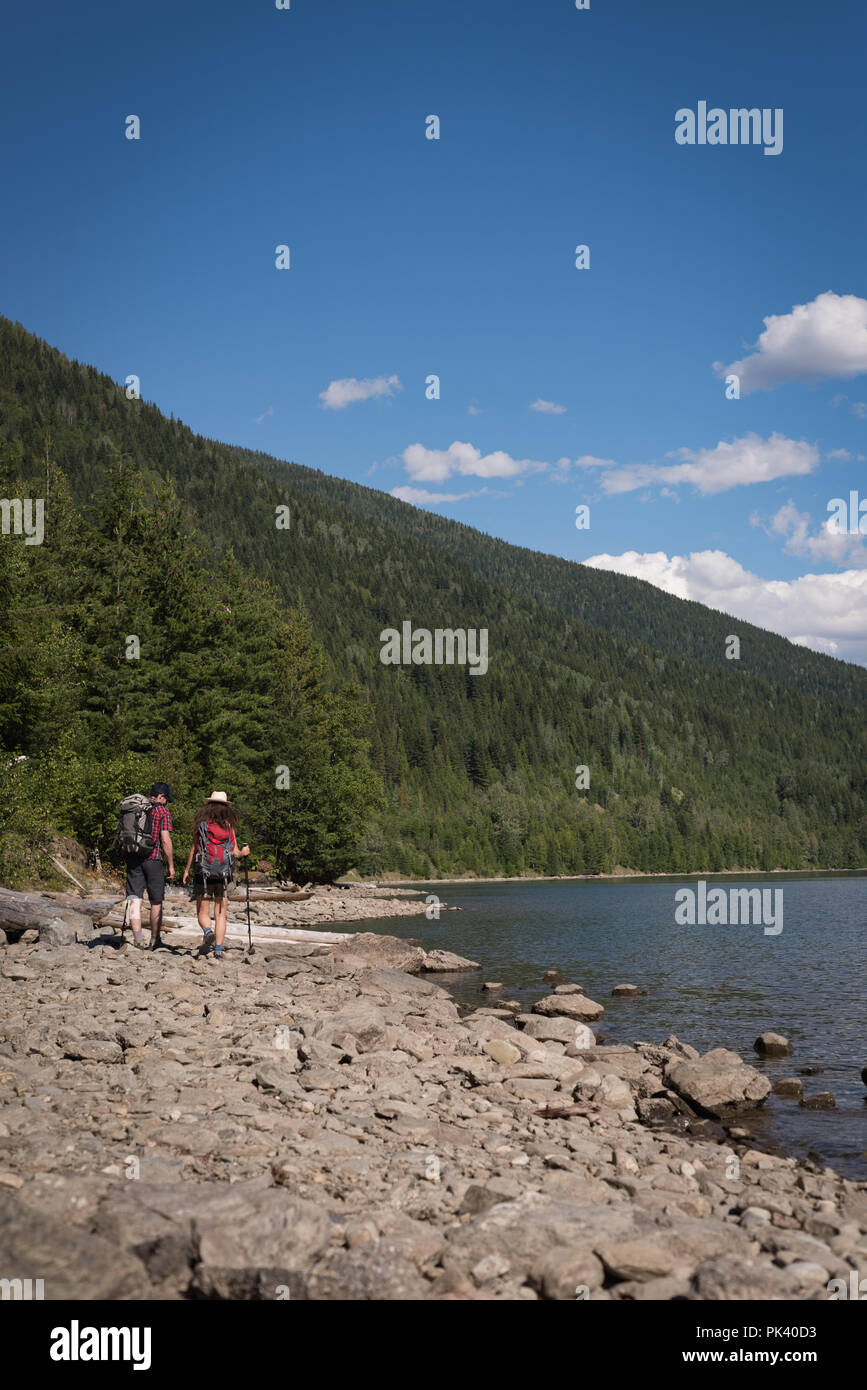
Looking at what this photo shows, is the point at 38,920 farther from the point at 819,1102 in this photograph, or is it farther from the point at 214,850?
the point at 819,1102

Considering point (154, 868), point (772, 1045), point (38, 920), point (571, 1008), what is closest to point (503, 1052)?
point (571, 1008)

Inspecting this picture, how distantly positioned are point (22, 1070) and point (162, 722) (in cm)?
3468

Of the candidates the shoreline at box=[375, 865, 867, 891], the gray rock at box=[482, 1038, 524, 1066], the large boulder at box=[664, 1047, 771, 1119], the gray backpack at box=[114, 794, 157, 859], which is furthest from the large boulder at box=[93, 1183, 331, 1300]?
the shoreline at box=[375, 865, 867, 891]

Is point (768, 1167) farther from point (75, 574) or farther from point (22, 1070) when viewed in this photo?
point (75, 574)

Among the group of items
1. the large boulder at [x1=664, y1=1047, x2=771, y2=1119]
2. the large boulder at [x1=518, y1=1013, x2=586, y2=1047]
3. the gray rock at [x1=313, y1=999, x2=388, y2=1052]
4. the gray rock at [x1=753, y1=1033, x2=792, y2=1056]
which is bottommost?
the gray rock at [x1=753, y1=1033, x2=792, y2=1056]

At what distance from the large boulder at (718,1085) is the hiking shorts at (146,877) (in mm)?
10072

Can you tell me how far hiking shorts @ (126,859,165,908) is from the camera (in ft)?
58.7

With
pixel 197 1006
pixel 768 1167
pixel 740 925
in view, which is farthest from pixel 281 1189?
pixel 740 925

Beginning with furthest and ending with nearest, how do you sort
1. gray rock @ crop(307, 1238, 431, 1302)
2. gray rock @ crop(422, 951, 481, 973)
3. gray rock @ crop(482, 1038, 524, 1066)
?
gray rock @ crop(422, 951, 481, 973)
gray rock @ crop(482, 1038, 524, 1066)
gray rock @ crop(307, 1238, 431, 1302)

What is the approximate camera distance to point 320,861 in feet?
194

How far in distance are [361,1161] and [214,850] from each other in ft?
32.7

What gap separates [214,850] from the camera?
17.6m

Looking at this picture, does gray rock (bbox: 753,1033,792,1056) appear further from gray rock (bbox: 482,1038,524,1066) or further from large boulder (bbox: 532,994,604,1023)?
gray rock (bbox: 482,1038,524,1066)
